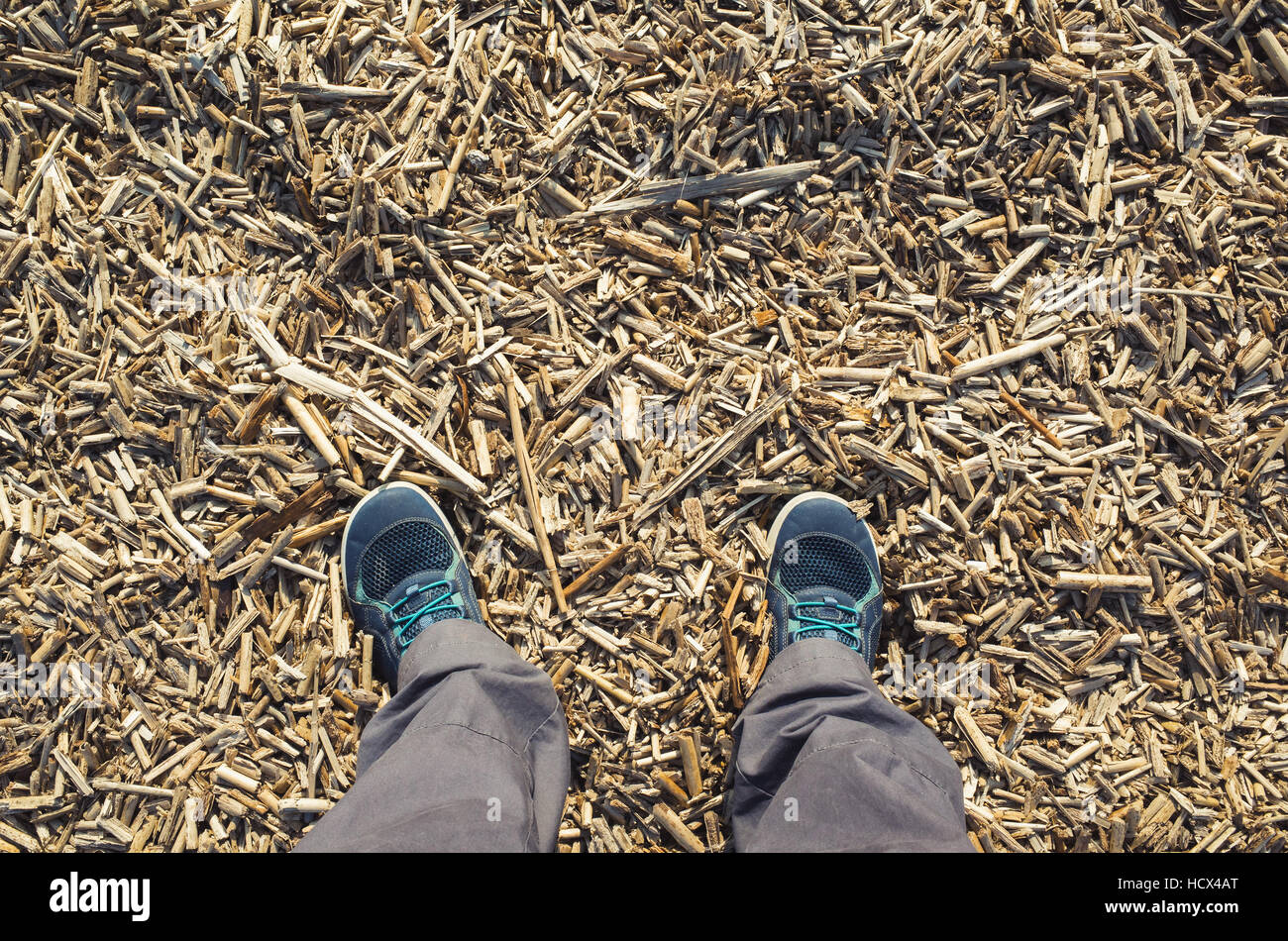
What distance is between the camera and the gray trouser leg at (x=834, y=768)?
1.80m

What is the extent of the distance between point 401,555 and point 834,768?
1.39 metres

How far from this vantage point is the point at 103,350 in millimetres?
2316

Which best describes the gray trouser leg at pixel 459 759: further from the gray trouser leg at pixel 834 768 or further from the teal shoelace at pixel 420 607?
the gray trouser leg at pixel 834 768

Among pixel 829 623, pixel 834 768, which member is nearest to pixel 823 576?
pixel 829 623

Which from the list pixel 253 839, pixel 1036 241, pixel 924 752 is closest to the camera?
pixel 924 752

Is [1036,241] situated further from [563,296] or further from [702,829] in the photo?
[702,829]

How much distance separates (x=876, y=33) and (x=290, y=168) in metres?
1.90

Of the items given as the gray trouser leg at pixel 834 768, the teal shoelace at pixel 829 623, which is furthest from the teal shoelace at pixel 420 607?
the teal shoelace at pixel 829 623

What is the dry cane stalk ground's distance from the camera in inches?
90.0

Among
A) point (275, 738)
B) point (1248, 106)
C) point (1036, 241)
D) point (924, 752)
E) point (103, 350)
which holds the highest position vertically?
point (1248, 106)

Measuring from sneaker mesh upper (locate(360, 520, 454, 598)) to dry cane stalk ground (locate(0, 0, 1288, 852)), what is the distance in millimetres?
122

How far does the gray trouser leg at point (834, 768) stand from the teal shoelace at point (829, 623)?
89 mm

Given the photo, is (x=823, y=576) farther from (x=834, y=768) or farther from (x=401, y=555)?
(x=401, y=555)
